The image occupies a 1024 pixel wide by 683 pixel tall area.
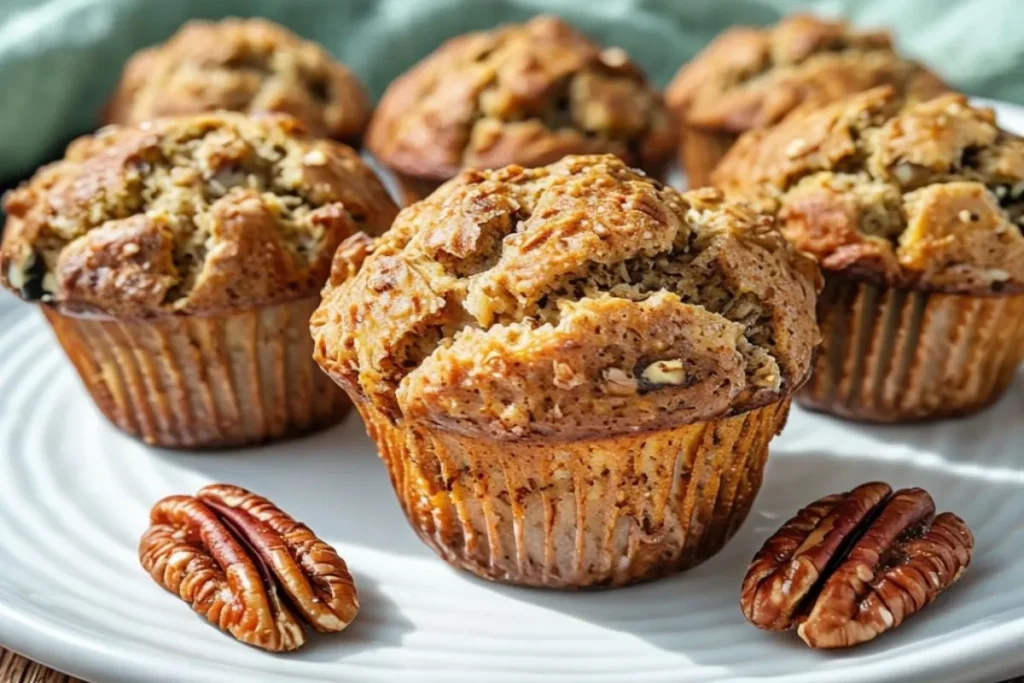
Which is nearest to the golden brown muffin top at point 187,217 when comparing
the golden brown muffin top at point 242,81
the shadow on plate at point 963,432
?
the golden brown muffin top at point 242,81

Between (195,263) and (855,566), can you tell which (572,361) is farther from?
(195,263)

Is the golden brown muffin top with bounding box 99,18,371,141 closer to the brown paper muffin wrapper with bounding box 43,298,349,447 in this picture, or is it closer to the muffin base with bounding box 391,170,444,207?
the muffin base with bounding box 391,170,444,207

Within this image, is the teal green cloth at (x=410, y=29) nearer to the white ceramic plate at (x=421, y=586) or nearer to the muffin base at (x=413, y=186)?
the muffin base at (x=413, y=186)

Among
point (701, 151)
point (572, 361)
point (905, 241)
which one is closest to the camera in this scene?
point (572, 361)

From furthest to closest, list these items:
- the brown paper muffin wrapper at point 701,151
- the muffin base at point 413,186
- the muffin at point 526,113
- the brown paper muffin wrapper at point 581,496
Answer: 1. the brown paper muffin wrapper at point 701,151
2. the muffin base at point 413,186
3. the muffin at point 526,113
4. the brown paper muffin wrapper at point 581,496

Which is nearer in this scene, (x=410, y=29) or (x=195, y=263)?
(x=195, y=263)

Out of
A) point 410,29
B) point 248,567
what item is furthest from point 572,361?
point 410,29

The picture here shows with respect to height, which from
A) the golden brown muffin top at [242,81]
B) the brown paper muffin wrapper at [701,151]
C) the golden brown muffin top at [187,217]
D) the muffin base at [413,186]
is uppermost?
the golden brown muffin top at [187,217]
